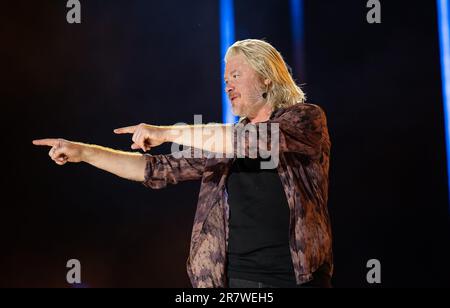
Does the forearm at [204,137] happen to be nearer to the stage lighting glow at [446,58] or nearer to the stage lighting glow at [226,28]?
the stage lighting glow at [226,28]

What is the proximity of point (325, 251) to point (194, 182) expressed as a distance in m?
1.58

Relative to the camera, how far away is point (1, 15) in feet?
9.86

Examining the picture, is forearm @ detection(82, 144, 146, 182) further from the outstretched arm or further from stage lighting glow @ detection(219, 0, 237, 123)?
stage lighting glow @ detection(219, 0, 237, 123)

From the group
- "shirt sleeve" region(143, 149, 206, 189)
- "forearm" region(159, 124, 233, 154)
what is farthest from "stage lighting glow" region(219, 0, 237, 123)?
"forearm" region(159, 124, 233, 154)

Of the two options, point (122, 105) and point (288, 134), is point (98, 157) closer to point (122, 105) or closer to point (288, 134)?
point (288, 134)

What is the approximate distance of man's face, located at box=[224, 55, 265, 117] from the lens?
1704mm

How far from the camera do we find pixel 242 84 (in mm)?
1701

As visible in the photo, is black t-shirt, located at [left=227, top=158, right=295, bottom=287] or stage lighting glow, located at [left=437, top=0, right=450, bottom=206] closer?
black t-shirt, located at [left=227, top=158, right=295, bottom=287]

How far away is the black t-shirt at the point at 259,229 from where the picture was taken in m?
1.46

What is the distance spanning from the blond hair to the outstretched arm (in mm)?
490

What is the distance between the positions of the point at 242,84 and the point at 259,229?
0.51 metres

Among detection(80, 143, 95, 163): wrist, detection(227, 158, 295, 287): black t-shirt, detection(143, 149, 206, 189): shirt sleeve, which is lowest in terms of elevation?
detection(227, 158, 295, 287): black t-shirt

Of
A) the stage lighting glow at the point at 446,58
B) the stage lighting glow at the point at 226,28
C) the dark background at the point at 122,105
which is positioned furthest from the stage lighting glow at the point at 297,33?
the stage lighting glow at the point at 446,58

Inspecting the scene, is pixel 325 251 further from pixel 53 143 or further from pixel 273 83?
pixel 53 143
